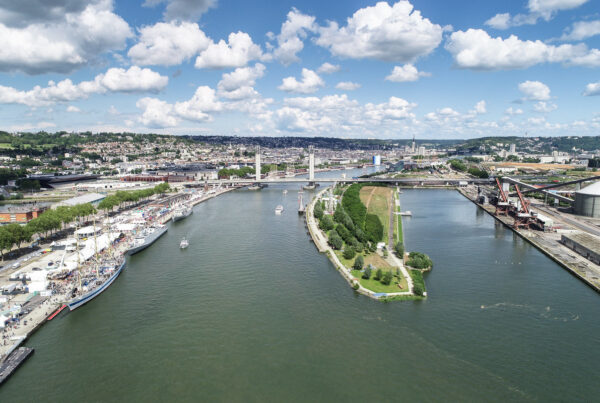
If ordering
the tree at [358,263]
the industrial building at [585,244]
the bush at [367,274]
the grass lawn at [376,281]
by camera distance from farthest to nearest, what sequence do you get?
the industrial building at [585,244]
the tree at [358,263]
the bush at [367,274]
the grass lawn at [376,281]

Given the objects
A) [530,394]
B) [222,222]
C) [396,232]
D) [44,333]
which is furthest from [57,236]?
[530,394]

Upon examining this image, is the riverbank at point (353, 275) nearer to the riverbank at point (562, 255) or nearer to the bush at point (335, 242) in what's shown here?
the bush at point (335, 242)

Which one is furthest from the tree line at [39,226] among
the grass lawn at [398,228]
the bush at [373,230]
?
the grass lawn at [398,228]

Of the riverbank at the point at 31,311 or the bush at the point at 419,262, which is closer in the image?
the riverbank at the point at 31,311

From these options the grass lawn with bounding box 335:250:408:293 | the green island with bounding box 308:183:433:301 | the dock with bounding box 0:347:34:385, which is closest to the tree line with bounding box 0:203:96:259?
the dock with bounding box 0:347:34:385

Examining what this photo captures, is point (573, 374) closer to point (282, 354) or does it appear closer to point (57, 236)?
point (282, 354)

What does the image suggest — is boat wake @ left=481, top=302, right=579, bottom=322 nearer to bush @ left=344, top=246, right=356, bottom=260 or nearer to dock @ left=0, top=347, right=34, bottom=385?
bush @ left=344, top=246, right=356, bottom=260

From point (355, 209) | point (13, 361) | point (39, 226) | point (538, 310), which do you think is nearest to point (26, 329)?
point (13, 361)
